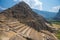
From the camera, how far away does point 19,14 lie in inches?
1321

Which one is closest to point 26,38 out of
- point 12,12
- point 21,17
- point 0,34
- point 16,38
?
point 16,38

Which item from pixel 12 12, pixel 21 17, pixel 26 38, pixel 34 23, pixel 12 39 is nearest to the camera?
pixel 12 39

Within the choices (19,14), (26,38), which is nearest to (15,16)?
(19,14)

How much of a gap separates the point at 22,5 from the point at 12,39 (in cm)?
2982

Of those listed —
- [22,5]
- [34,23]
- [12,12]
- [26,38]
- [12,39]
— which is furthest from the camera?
[22,5]

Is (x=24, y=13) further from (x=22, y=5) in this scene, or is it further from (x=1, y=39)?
(x=1, y=39)

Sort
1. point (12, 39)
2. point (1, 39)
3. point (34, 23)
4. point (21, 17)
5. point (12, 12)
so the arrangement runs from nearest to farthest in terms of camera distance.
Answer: point (1, 39)
point (12, 39)
point (34, 23)
point (21, 17)
point (12, 12)

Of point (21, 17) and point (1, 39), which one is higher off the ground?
point (1, 39)

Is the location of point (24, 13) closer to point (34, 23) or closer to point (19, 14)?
point (19, 14)

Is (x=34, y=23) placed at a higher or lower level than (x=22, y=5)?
lower

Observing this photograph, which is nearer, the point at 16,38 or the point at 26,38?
the point at 16,38

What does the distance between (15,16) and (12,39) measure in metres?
24.8

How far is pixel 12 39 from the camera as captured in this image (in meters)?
8.09

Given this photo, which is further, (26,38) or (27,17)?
(27,17)
